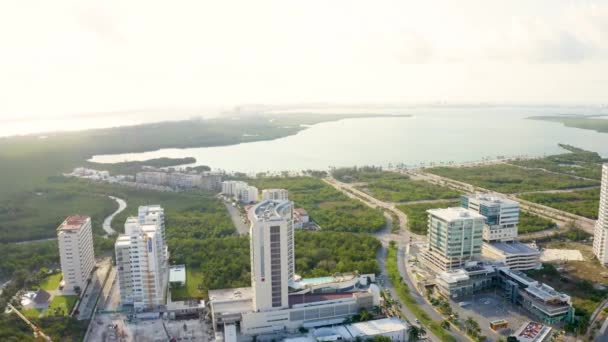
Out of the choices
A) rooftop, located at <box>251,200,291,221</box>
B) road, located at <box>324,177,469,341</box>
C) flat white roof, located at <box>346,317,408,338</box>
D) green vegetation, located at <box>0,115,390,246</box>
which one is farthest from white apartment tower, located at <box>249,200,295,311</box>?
green vegetation, located at <box>0,115,390,246</box>

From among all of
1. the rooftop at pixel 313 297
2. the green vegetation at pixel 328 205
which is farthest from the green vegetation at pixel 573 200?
the rooftop at pixel 313 297

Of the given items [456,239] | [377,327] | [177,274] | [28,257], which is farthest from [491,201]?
[28,257]

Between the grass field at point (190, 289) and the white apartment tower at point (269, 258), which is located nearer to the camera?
the white apartment tower at point (269, 258)

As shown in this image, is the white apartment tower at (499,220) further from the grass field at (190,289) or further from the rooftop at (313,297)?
the grass field at (190,289)

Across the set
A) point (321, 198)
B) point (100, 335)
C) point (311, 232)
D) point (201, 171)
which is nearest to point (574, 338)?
point (311, 232)

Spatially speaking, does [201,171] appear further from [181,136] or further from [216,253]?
[181,136]

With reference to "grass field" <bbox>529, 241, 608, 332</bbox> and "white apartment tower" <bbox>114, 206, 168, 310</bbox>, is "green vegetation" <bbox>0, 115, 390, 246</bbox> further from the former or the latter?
"grass field" <bbox>529, 241, 608, 332</bbox>
